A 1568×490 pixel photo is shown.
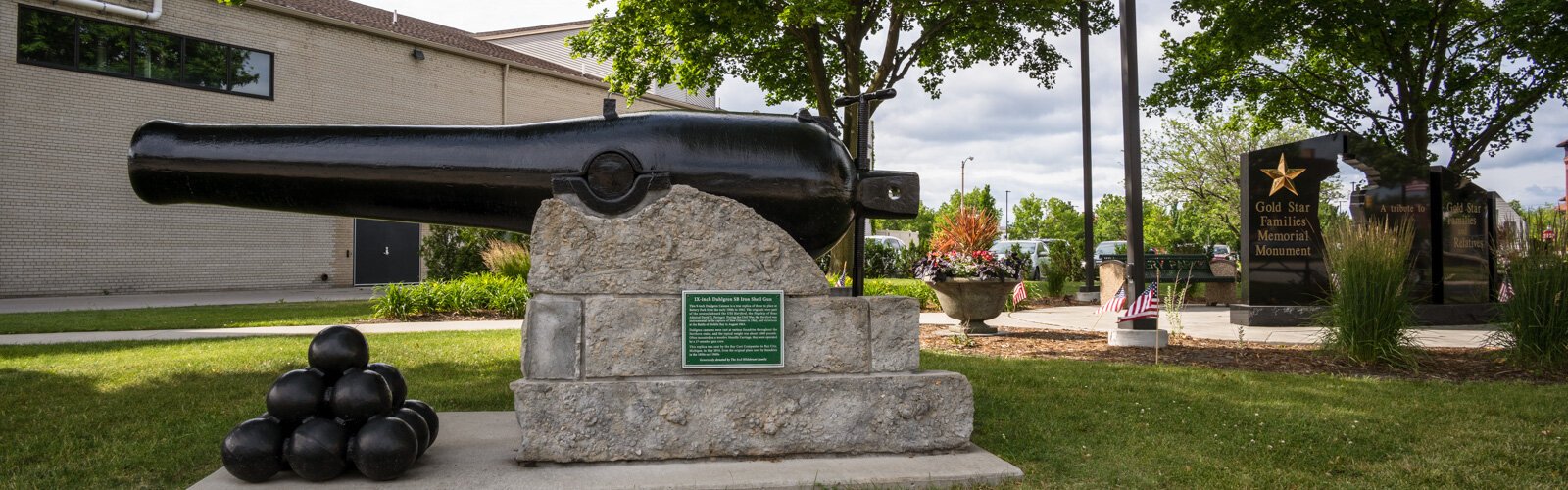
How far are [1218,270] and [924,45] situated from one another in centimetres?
727

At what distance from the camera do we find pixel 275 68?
19.6 meters

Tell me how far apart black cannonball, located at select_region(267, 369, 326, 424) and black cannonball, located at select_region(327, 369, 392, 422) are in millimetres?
69

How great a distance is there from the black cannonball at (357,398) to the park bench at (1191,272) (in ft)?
47.0

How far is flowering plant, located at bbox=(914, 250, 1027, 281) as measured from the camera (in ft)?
33.5

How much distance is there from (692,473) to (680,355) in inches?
19.5

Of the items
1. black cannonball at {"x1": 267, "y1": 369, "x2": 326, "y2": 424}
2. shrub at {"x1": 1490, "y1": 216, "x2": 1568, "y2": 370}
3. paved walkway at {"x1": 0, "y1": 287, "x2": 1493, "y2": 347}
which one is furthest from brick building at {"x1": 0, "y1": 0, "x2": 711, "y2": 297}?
black cannonball at {"x1": 267, "y1": 369, "x2": 326, "y2": 424}

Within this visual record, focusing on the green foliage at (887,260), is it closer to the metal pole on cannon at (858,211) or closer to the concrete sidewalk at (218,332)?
the concrete sidewalk at (218,332)

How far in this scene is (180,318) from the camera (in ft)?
39.8

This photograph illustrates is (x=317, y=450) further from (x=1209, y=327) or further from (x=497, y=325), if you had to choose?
(x=1209, y=327)

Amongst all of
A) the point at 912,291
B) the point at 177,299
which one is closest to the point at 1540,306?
the point at 912,291

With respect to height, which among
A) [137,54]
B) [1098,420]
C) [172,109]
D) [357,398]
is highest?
[137,54]

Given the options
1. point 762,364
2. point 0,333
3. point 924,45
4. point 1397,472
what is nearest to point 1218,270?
point 924,45

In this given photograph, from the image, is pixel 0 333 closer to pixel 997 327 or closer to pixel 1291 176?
pixel 997 327

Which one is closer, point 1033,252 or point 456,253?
point 456,253
